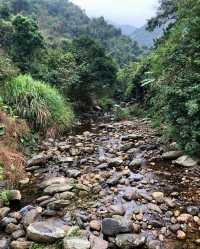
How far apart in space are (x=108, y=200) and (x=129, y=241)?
143 centimetres

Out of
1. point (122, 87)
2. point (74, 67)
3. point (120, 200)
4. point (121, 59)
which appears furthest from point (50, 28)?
point (120, 200)

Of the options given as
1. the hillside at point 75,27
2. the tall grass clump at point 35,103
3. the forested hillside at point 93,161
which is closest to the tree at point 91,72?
the forested hillside at point 93,161

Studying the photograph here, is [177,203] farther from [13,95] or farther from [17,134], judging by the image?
[13,95]

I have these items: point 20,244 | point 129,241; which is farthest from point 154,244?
point 20,244

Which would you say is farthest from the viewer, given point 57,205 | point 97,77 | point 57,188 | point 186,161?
point 97,77

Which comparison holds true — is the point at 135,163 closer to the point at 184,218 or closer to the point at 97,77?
the point at 184,218

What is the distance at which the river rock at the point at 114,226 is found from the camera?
Answer: 4766 millimetres

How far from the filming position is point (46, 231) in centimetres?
473

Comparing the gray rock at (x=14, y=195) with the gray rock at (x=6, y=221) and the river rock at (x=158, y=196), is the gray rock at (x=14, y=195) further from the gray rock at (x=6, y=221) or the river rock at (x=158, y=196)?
the river rock at (x=158, y=196)

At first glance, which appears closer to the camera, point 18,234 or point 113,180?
point 18,234

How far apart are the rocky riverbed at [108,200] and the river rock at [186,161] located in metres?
0.02

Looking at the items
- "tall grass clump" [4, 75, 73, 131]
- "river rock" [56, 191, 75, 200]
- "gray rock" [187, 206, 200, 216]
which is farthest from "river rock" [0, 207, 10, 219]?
"tall grass clump" [4, 75, 73, 131]

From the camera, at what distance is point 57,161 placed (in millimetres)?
8203

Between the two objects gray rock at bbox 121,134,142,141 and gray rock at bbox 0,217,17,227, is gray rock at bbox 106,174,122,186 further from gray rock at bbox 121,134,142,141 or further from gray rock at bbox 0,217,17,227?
gray rock at bbox 121,134,142,141
